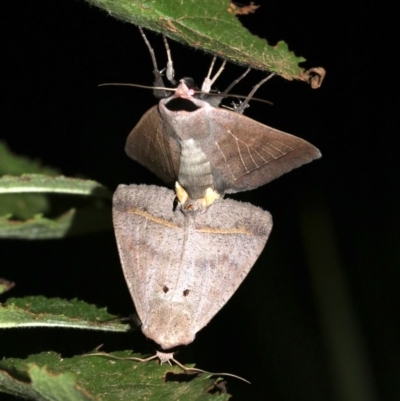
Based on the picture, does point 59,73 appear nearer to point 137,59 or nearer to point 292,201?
point 137,59

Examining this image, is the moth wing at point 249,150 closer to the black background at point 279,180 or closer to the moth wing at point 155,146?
the moth wing at point 155,146

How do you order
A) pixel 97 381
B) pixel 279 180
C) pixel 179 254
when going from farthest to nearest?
pixel 279 180 < pixel 179 254 < pixel 97 381

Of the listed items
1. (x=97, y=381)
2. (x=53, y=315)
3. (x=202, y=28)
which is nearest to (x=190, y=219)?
(x=53, y=315)

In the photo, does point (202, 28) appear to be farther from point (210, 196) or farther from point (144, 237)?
point (144, 237)

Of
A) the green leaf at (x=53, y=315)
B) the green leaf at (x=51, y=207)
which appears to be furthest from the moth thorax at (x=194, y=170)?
the green leaf at (x=53, y=315)

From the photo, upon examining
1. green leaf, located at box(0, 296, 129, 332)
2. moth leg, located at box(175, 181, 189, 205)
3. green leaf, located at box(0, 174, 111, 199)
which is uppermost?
moth leg, located at box(175, 181, 189, 205)

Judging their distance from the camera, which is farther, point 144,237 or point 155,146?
point 144,237

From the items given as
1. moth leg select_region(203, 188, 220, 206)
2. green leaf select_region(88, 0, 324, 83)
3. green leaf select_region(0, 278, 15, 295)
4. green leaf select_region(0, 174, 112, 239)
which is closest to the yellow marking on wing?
moth leg select_region(203, 188, 220, 206)

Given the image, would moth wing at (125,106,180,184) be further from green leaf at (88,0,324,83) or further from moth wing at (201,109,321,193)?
green leaf at (88,0,324,83)
